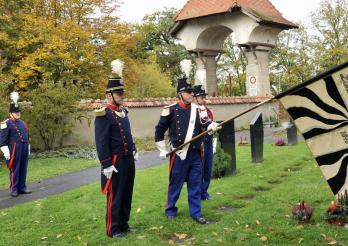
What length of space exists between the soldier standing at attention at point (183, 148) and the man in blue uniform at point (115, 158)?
81cm

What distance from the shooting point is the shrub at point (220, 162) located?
10.6 m

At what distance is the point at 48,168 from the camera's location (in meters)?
14.6

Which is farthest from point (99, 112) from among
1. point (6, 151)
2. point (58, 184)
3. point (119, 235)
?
point (58, 184)

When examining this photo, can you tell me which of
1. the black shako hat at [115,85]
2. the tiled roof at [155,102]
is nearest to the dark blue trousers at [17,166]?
the black shako hat at [115,85]

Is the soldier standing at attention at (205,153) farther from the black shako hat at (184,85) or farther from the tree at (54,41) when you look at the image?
the tree at (54,41)

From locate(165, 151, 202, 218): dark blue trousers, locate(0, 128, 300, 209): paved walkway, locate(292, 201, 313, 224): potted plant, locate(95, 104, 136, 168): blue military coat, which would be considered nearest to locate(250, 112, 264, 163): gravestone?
locate(0, 128, 300, 209): paved walkway

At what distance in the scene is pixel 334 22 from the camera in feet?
121

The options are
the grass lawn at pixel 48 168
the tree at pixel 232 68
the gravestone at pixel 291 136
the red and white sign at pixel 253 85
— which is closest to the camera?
the grass lawn at pixel 48 168

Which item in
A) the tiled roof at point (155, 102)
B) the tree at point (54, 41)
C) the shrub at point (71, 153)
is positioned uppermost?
the tree at point (54, 41)

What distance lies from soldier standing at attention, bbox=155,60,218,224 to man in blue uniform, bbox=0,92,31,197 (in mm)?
4688

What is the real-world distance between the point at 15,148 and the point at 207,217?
545 centimetres

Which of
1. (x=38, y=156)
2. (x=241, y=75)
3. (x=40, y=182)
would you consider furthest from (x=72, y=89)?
(x=241, y=75)

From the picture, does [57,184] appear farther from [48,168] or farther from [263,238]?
[263,238]

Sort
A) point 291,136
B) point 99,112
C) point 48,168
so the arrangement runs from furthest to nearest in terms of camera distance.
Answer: point 291,136
point 48,168
point 99,112
